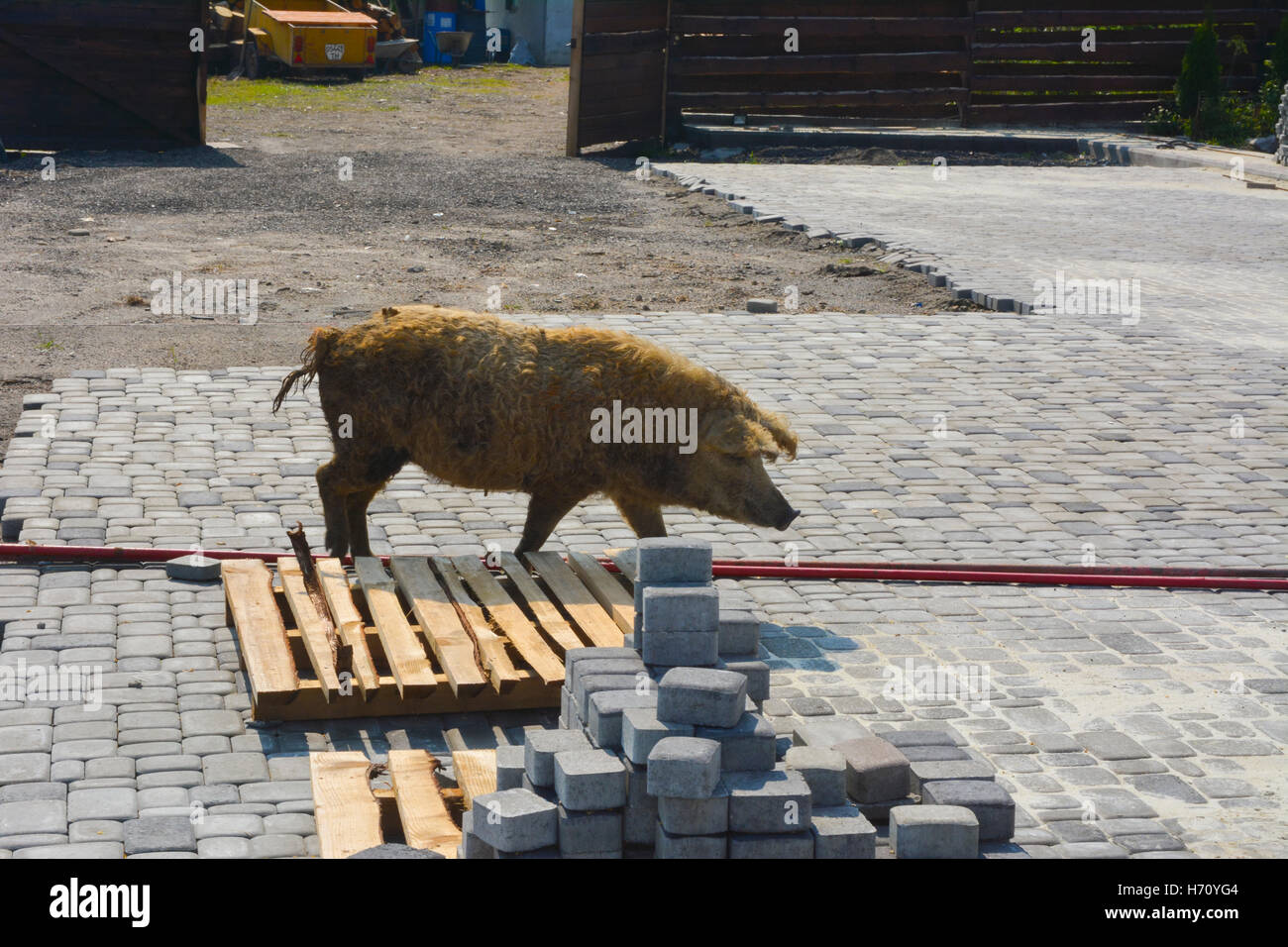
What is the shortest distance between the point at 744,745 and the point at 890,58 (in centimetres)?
2482

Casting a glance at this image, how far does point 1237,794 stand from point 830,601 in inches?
106

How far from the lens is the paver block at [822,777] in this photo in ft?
17.5

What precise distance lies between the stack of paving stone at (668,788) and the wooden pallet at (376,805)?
1.15 ft

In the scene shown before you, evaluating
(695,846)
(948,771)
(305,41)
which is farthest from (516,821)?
(305,41)

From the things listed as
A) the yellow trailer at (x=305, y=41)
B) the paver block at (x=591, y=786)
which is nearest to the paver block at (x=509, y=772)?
the paver block at (x=591, y=786)

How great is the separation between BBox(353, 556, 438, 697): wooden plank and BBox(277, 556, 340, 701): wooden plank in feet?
0.85

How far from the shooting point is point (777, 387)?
41.1 ft

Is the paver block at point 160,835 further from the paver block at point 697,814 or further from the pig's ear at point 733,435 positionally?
the pig's ear at point 733,435

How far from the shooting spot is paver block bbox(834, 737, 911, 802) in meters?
5.66

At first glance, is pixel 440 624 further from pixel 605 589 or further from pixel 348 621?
pixel 605 589

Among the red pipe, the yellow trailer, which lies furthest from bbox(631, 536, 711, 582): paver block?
the yellow trailer

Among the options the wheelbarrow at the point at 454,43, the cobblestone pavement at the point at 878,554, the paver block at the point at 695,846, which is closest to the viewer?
the paver block at the point at 695,846

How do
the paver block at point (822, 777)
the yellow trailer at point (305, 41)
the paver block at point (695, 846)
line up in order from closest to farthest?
the paver block at point (695, 846)
the paver block at point (822, 777)
the yellow trailer at point (305, 41)
